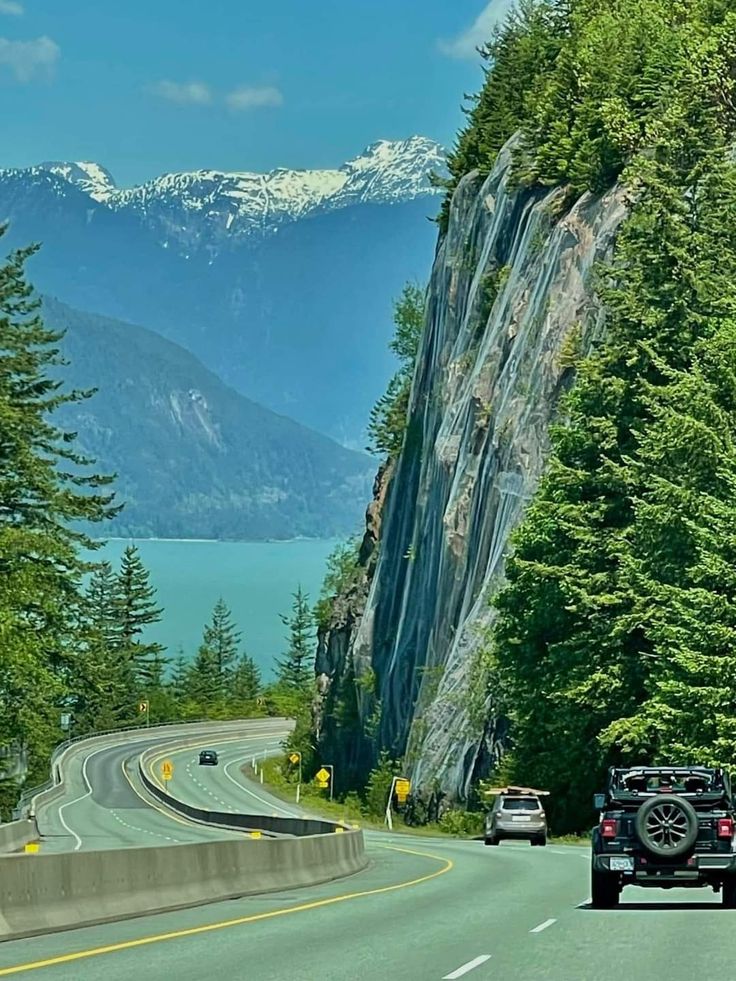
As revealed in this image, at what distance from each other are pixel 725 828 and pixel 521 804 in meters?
28.1

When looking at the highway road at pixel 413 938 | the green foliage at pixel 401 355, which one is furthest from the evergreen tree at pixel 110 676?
the highway road at pixel 413 938

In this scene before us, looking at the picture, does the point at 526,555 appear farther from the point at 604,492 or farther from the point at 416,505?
the point at 416,505

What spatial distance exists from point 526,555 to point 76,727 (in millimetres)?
116289

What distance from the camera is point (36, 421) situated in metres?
63.4

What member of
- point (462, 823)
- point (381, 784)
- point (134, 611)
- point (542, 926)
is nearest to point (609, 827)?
point (542, 926)

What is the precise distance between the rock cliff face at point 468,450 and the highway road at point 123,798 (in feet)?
32.8

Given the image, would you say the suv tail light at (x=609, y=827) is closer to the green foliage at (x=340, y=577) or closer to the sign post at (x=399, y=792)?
the sign post at (x=399, y=792)

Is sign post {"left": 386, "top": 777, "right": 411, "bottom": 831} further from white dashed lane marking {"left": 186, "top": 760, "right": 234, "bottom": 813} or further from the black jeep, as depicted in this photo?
the black jeep

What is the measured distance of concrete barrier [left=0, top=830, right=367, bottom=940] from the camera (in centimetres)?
1620

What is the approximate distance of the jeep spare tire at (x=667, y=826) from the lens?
21.2 metres

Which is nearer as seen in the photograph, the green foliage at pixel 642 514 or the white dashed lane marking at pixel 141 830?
the green foliage at pixel 642 514

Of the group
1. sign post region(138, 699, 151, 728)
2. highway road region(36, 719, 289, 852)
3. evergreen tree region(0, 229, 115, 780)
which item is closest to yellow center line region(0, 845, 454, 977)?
highway road region(36, 719, 289, 852)

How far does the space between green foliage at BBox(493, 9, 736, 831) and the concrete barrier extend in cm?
1790

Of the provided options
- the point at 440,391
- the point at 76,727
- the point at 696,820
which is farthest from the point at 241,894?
the point at 76,727
